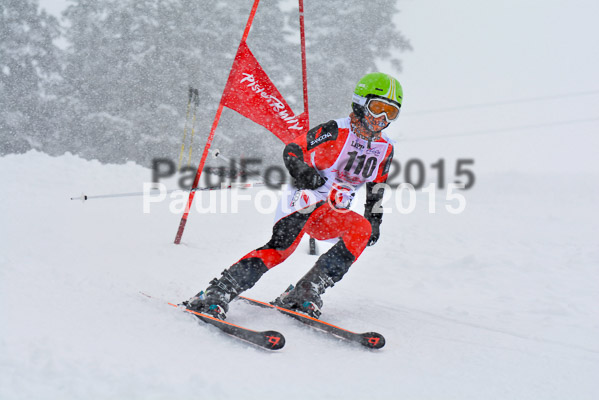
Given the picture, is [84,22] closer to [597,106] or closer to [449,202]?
[449,202]

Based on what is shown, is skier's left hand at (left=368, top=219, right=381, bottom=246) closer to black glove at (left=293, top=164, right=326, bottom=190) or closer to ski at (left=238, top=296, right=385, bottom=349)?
black glove at (left=293, top=164, right=326, bottom=190)

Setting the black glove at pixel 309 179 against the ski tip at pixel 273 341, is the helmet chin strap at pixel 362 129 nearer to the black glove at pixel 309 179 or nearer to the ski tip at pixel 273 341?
the black glove at pixel 309 179

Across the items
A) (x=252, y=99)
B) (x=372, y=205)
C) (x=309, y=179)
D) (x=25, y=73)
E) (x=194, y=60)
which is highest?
(x=194, y=60)

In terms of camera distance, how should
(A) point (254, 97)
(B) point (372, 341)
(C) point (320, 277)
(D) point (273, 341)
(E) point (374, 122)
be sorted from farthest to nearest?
(A) point (254, 97)
(E) point (374, 122)
(C) point (320, 277)
(B) point (372, 341)
(D) point (273, 341)

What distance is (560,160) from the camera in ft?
88.1

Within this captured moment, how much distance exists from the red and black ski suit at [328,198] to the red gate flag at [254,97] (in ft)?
9.64

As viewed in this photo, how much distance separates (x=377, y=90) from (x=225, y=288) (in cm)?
168

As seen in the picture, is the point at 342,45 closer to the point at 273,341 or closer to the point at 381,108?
the point at 381,108

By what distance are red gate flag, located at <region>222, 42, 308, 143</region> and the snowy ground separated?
180cm

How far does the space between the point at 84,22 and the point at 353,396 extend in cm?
2236

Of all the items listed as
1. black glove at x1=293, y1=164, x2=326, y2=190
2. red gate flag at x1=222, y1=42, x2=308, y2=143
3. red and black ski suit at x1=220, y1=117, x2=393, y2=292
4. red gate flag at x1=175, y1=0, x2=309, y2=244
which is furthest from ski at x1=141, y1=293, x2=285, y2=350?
red gate flag at x1=222, y1=42, x2=308, y2=143

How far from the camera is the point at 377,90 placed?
3270 mm

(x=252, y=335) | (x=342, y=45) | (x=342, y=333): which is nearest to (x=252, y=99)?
(x=342, y=333)

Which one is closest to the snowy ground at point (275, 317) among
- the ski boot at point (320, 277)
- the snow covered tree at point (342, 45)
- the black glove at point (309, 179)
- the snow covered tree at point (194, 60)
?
the ski boot at point (320, 277)
